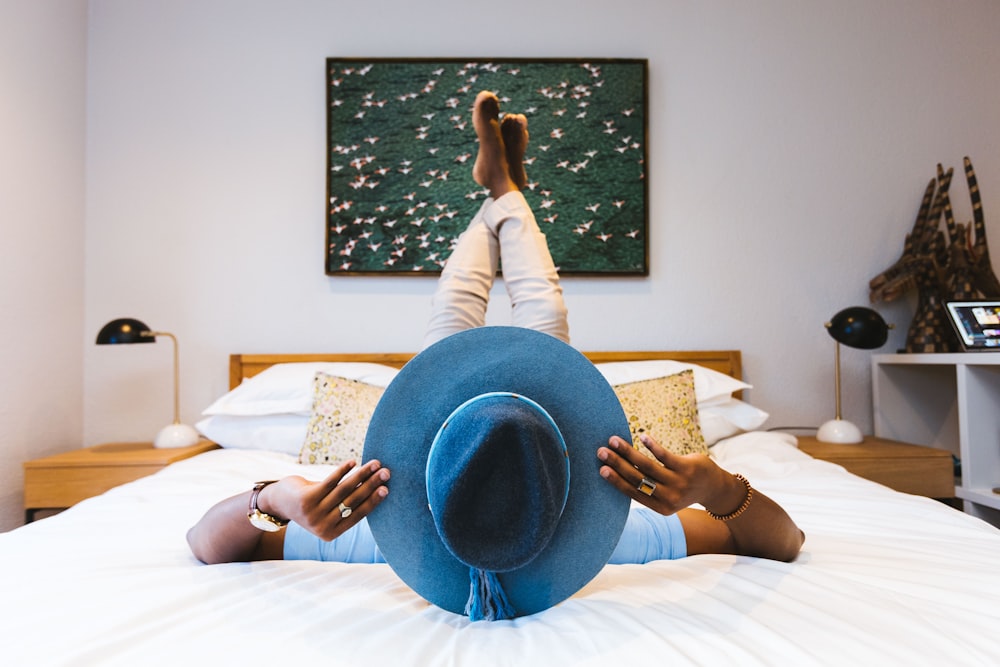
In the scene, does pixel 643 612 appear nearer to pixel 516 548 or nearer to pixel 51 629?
pixel 516 548

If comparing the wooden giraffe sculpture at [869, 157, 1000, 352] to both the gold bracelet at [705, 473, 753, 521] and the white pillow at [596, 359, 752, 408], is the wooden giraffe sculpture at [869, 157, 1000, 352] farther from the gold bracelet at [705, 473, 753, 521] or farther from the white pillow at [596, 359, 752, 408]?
the gold bracelet at [705, 473, 753, 521]

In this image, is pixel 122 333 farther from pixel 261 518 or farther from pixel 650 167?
pixel 650 167

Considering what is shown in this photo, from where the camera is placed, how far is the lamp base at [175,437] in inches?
91.1

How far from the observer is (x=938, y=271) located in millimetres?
2502

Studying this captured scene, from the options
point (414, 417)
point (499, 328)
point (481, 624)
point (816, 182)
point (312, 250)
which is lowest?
point (481, 624)

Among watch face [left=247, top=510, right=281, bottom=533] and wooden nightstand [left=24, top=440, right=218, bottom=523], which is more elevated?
watch face [left=247, top=510, right=281, bottom=533]

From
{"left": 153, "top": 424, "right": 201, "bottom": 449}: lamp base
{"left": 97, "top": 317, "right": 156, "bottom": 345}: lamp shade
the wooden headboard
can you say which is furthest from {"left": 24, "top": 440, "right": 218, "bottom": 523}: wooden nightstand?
the wooden headboard

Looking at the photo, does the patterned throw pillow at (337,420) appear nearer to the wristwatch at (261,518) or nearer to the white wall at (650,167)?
the white wall at (650,167)

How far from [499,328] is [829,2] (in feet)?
9.29

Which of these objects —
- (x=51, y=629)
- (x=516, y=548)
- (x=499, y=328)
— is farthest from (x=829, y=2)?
(x=51, y=629)

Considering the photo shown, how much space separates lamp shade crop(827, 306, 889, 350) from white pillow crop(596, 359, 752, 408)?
0.42 metres

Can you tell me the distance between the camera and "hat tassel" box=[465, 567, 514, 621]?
0.84 meters

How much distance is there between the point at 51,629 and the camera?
0.78 metres

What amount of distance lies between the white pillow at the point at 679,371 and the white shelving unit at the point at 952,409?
74cm
